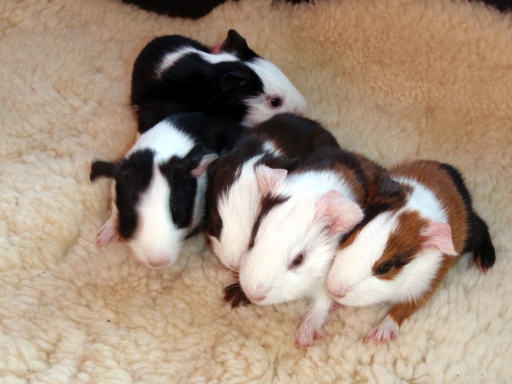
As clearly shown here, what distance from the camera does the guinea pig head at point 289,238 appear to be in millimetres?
1668

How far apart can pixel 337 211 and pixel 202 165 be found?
72 cm

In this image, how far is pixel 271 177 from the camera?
5.87ft

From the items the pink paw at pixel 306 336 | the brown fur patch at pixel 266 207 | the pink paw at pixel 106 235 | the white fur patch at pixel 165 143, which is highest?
the brown fur patch at pixel 266 207

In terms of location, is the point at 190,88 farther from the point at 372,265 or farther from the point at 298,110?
the point at 372,265

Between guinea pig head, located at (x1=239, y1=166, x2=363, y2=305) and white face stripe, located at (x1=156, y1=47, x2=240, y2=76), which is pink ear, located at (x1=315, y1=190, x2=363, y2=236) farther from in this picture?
white face stripe, located at (x1=156, y1=47, x2=240, y2=76)

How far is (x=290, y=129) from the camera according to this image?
233 cm

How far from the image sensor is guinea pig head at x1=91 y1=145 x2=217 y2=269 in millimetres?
1969

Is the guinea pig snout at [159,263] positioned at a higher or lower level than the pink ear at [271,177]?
lower

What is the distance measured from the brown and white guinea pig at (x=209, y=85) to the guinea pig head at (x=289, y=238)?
938 mm

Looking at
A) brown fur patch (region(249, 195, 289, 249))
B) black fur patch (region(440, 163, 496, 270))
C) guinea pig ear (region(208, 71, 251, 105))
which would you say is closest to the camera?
brown fur patch (region(249, 195, 289, 249))

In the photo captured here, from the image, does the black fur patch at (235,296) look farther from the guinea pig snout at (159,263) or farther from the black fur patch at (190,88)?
the black fur patch at (190,88)

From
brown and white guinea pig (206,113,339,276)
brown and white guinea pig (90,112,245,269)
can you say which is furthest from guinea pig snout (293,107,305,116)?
brown and white guinea pig (90,112,245,269)

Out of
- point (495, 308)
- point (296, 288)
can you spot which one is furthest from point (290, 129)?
point (495, 308)

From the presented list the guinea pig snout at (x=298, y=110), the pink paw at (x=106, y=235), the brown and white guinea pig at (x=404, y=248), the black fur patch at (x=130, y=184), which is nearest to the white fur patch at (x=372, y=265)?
the brown and white guinea pig at (x=404, y=248)
